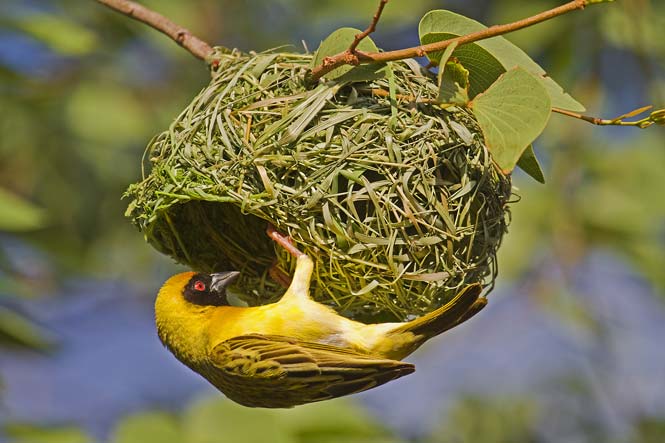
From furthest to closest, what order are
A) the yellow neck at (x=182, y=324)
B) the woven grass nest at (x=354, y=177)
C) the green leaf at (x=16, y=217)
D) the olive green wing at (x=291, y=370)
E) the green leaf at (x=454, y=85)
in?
1. the green leaf at (x=16, y=217)
2. the yellow neck at (x=182, y=324)
3. the olive green wing at (x=291, y=370)
4. the woven grass nest at (x=354, y=177)
5. the green leaf at (x=454, y=85)

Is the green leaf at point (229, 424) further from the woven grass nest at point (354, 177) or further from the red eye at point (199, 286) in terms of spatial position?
the woven grass nest at point (354, 177)

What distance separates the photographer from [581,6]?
90.7 inches

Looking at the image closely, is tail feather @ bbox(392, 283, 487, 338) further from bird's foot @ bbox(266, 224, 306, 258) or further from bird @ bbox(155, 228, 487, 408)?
bird's foot @ bbox(266, 224, 306, 258)

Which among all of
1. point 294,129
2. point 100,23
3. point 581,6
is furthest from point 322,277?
point 100,23

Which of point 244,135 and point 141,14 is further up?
point 141,14

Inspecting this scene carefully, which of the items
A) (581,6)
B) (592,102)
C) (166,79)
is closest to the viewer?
(581,6)

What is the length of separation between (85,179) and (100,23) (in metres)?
1.11

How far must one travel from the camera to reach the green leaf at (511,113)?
2330 mm

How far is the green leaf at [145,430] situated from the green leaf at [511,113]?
268 centimetres

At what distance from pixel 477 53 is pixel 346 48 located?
362mm

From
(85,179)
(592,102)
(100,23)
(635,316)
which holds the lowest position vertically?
(635,316)

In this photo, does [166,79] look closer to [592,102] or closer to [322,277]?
[592,102]

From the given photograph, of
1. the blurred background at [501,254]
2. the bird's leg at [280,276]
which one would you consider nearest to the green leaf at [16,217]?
the blurred background at [501,254]

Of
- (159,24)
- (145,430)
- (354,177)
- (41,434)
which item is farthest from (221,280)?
(145,430)
